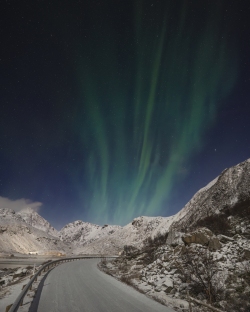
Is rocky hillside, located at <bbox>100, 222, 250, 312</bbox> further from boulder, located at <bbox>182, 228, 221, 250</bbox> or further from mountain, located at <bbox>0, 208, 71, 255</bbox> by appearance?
mountain, located at <bbox>0, 208, 71, 255</bbox>

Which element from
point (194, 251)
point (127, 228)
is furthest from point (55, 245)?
point (194, 251)

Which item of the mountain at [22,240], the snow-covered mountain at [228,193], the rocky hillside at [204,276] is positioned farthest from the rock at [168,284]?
the mountain at [22,240]

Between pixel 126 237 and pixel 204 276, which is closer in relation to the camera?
pixel 204 276

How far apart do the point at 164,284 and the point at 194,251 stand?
3.54m

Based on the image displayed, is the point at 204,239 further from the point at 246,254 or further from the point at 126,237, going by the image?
the point at 126,237

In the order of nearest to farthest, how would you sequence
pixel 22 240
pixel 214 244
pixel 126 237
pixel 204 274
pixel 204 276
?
pixel 204 276 < pixel 204 274 < pixel 214 244 < pixel 22 240 < pixel 126 237

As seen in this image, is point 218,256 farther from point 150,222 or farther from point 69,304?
point 150,222

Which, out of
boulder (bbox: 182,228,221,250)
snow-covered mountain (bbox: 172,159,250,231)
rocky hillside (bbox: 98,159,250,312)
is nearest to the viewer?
rocky hillside (bbox: 98,159,250,312)

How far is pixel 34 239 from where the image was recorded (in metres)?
110

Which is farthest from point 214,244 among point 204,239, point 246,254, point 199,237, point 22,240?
point 22,240

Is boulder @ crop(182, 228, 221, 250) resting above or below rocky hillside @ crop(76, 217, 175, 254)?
below

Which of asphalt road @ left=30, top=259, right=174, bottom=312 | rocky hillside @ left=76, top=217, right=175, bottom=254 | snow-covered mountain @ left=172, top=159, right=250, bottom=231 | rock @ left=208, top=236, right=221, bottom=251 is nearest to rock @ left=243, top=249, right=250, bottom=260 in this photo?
rock @ left=208, top=236, right=221, bottom=251

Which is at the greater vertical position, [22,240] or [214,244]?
[22,240]

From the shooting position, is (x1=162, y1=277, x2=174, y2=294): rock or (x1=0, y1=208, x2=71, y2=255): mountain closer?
(x1=162, y1=277, x2=174, y2=294): rock
